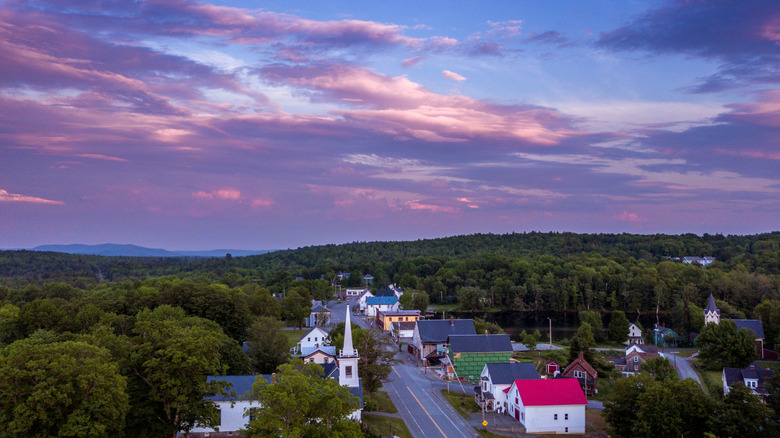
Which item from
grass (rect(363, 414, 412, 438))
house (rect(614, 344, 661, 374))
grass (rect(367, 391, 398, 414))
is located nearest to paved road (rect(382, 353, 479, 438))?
grass (rect(367, 391, 398, 414))

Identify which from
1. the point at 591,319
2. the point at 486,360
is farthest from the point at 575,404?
the point at 591,319

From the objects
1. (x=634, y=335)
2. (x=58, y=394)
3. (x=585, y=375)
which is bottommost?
(x=634, y=335)

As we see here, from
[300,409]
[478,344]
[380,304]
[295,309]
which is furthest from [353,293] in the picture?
[300,409]

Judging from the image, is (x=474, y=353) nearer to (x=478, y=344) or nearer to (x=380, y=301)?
(x=478, y=344)

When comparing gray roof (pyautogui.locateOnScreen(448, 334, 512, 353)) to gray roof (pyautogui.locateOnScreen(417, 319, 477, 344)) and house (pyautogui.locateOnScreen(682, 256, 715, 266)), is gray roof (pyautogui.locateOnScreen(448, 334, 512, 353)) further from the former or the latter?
house (pyautogui.locateOnScreen(682, 256, 715, 266))

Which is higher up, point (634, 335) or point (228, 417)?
point (228, 417)

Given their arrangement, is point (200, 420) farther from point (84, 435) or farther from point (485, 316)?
point (485, 316)
